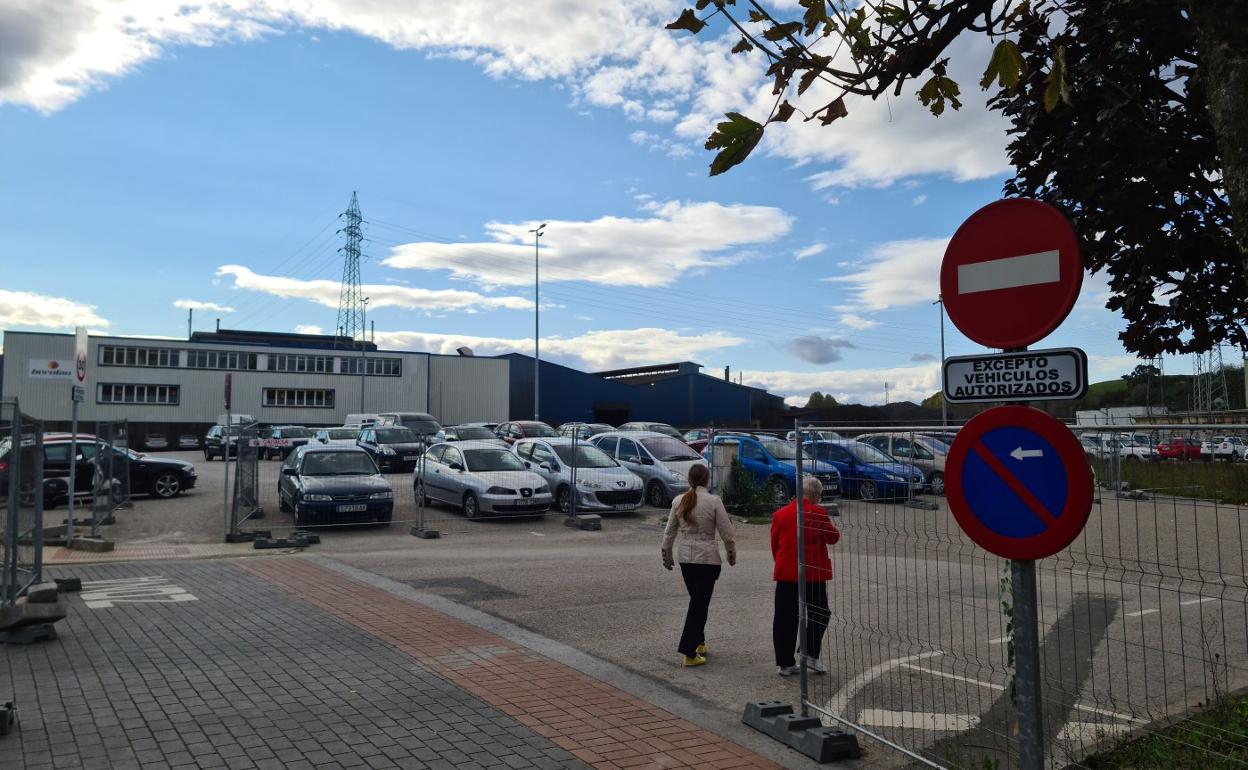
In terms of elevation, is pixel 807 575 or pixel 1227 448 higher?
pixel 1227 448

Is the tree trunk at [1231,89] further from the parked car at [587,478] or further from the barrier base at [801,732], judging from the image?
the parked car at [587,478]

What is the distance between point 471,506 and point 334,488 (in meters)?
2.72

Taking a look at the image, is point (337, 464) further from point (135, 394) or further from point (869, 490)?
point (135, 394)

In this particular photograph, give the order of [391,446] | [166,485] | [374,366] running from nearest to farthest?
[166,485], [391,446], [374,366]

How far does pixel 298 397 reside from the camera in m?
64.9

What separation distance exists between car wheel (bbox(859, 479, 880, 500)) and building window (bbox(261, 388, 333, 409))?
63126 millimetres

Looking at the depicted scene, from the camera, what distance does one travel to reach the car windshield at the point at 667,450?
2239 cm

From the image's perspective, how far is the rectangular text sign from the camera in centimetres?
330

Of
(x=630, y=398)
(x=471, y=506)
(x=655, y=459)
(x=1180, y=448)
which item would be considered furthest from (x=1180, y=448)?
(x=630, y=398)

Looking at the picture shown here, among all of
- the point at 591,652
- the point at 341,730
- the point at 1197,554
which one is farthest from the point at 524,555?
the point at 1197,554

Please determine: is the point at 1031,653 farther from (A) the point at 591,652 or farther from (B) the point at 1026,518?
(A) the point at 591,652

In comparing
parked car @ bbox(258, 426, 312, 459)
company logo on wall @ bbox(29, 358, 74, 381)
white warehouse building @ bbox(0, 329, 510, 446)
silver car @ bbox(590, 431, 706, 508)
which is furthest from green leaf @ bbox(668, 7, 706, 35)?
white warehouse building @ bbox(0, 329, 510, 446)

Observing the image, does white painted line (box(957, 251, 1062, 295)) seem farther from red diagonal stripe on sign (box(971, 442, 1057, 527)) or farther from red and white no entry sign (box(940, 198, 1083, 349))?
red diagonal stripe on sign (box(971, 442, 1057, 527))

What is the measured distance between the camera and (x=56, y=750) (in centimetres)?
527
